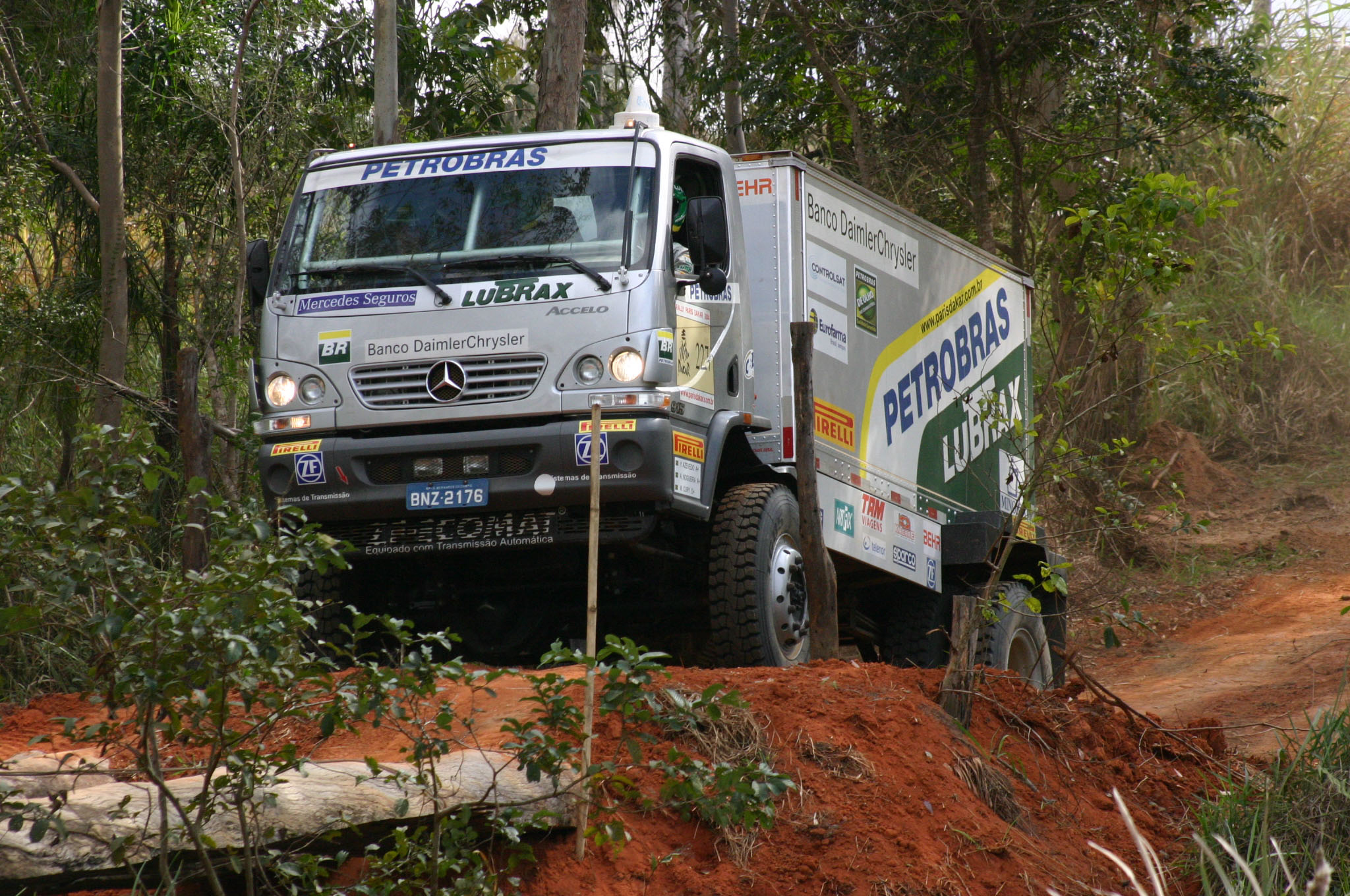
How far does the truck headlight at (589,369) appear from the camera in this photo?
22.6 feet

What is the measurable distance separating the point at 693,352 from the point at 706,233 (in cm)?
59

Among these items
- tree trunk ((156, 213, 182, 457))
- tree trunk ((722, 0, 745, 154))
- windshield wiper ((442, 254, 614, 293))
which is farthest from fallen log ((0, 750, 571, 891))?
tree trunk ((722, 0, 745, 154))

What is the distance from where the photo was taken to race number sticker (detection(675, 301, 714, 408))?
713 cm

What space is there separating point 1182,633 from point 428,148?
9.84 m

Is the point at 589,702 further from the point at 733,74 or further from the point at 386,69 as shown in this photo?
the point at 733,74

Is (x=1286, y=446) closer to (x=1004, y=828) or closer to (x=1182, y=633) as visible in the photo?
(x=1182, y=633)

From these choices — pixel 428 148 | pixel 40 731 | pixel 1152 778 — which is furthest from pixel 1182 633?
pixel 40 731

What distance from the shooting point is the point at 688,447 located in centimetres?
708

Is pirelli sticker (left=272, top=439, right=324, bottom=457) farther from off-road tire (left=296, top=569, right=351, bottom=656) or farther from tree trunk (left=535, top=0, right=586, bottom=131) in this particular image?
tree trunk (left=535, top=0, right=586, bottom=131)

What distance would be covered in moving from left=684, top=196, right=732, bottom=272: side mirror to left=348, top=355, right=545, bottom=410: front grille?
98 centimetres

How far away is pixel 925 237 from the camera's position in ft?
→ 32.3

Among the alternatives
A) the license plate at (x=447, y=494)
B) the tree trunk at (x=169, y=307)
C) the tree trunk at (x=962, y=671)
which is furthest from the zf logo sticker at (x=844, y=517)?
the tree trunk at (x=169, y=307)

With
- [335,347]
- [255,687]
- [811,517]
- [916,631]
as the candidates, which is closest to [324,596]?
[335,347]

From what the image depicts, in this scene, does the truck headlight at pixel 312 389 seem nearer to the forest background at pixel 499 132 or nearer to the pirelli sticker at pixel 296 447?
the pirelli sticker at pixel 296 447
